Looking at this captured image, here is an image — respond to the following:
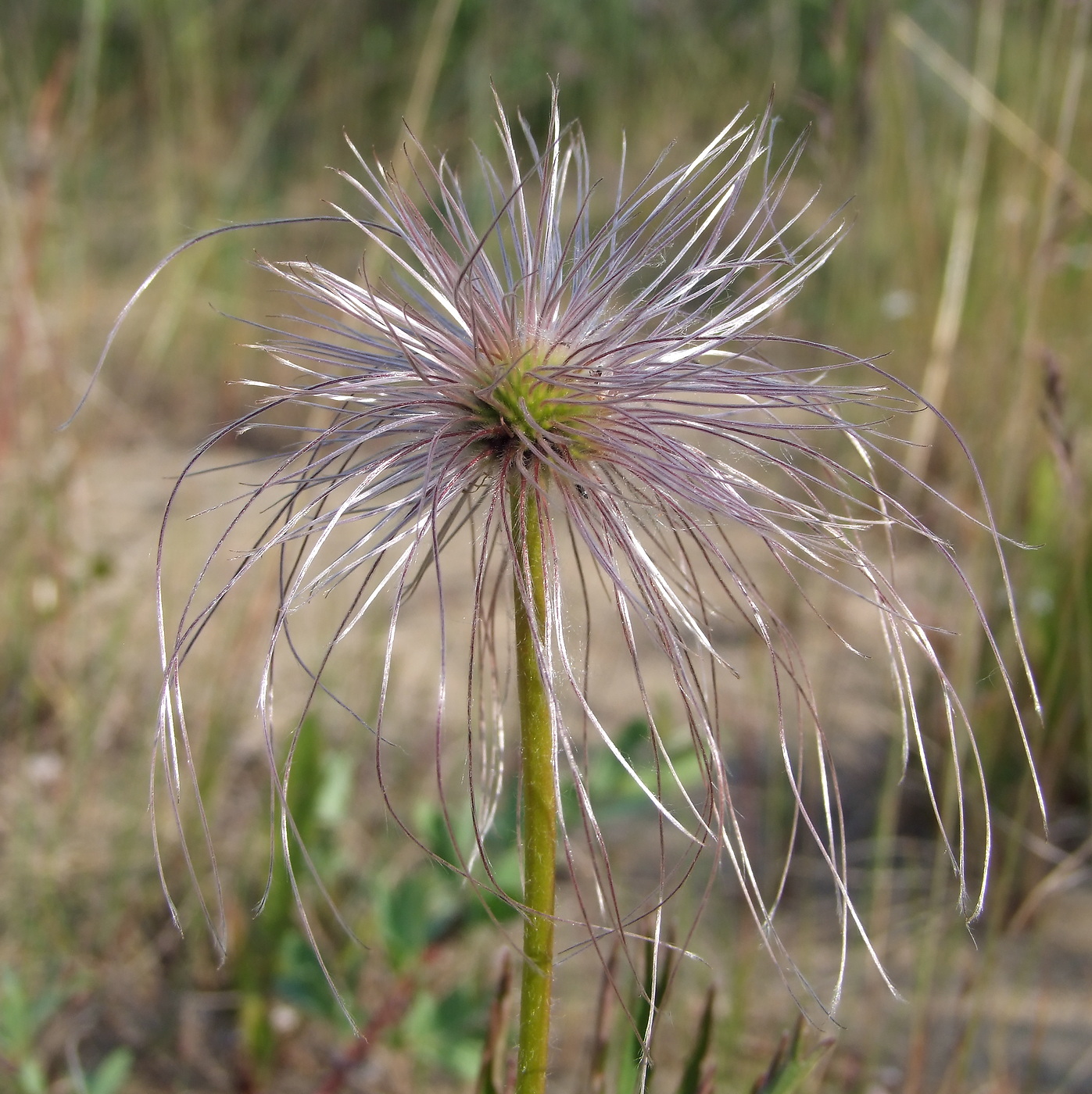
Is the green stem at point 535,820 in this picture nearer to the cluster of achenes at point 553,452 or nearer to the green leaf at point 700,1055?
the cluster of achenes at point 553,452

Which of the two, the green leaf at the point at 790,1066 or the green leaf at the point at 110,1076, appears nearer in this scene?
the green leaf at the point at 790,1066

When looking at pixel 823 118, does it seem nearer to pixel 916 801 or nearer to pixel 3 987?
pixel 916 801

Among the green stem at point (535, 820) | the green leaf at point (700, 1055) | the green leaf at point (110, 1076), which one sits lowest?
the green leaf at point (110, 1076)

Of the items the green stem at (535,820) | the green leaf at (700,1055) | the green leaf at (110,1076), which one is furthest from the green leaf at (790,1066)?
the green leaf at (110,1076)

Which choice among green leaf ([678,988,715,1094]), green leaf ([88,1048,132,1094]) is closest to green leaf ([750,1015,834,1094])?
green leaf ([678,988,715,1094])

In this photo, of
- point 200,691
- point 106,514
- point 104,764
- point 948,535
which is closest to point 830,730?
point 948,535

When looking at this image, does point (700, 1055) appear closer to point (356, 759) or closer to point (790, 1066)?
point (790, 1066)

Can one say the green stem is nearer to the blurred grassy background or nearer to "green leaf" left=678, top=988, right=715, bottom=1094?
"green leaf" left=678, top=988, right=715, bottom=1094

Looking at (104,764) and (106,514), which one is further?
(106,514)
